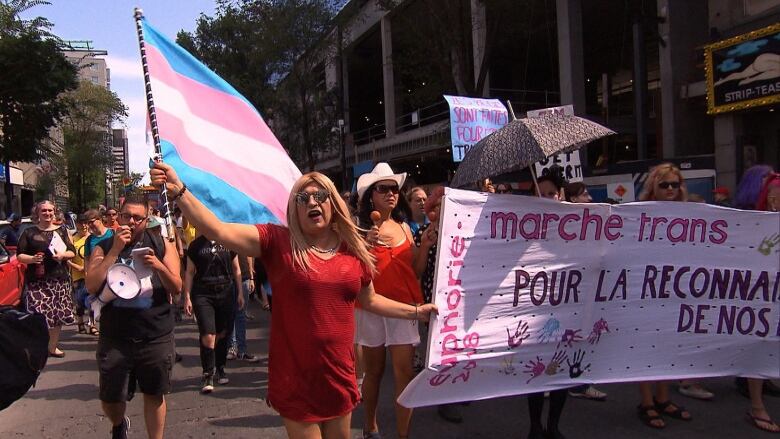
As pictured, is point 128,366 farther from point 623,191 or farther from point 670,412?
point 623,191

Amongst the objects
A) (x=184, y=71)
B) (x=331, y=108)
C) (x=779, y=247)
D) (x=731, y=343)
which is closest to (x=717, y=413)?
(x=731, y=343)

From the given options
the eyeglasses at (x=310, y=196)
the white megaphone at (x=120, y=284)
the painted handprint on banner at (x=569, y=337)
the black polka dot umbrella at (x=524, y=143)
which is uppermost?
the black polka dot umbrella at (x=524, y=143)

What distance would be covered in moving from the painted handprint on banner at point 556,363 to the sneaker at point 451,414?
126 centimetres

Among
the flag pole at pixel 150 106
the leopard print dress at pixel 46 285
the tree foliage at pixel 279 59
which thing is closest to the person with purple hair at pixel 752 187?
the flag pole at pixel 150 106

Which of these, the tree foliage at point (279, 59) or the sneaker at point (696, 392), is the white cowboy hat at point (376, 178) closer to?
the sneaker at point (696, 392)

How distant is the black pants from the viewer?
19.3 feet

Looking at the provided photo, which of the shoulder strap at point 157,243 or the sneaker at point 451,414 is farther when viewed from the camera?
the sneaker at point 451,414

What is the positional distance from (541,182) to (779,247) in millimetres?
1743

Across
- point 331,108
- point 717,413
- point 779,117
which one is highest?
point 331,108

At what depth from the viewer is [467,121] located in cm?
795

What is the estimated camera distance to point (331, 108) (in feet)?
93.9

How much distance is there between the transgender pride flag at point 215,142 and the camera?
3.10 m

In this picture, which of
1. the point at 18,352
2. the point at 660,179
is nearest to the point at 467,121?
the point at 660,179

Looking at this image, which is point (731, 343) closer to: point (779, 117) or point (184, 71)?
point (184, 71)
